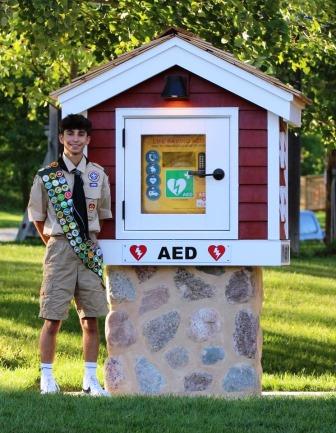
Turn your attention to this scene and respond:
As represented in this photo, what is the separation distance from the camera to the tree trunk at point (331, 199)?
26953mm

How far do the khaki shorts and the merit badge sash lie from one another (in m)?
0.04

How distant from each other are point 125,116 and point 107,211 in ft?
2.26

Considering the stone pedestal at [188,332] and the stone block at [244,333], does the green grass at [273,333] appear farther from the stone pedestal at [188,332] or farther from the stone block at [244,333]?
the stone block at [244,333]

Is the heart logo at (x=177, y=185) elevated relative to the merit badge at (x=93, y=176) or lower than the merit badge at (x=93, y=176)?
lower

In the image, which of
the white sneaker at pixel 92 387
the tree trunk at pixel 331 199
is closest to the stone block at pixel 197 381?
the white sneaker at pixel 92 387

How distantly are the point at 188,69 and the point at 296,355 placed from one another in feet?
14.8

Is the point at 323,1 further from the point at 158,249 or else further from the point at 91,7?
the point at 158,249

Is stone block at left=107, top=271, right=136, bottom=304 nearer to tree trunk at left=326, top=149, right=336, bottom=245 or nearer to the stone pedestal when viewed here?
the stone pedestal

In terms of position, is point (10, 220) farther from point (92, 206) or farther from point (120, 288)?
point (92, 206)

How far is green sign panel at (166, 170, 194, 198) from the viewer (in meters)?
8.16

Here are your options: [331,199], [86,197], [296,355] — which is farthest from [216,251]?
[331,199]

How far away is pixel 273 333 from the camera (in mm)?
12883

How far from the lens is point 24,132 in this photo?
37.8m

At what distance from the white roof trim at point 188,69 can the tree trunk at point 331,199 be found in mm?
18745
